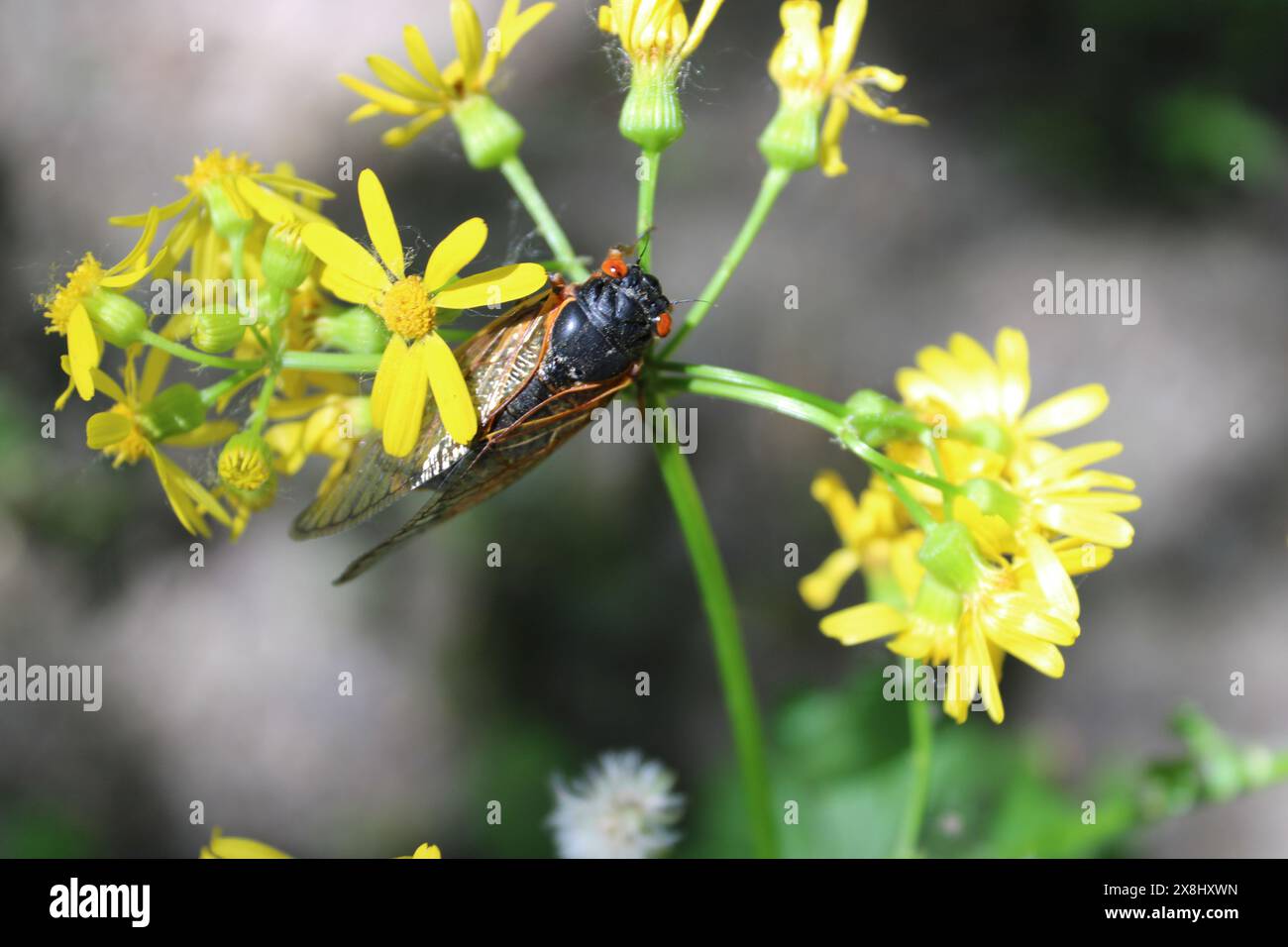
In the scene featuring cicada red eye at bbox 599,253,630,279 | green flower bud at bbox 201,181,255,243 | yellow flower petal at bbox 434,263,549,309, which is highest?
green flower bud at bbox 201,181,255,243

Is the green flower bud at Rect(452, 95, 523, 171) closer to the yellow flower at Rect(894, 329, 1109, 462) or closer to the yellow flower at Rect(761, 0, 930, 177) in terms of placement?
the yellow flower at Rect(761, 0, 930, 177)

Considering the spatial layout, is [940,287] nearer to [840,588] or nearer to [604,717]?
[840,588]

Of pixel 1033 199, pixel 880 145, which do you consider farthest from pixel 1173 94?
pixel 880 145

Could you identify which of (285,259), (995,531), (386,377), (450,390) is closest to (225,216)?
(285,259)

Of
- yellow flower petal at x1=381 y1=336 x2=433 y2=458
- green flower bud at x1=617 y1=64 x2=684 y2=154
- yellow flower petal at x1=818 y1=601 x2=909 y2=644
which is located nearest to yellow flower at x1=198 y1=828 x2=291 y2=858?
yellow flower petal at x1=381 y1=336 x2=433 y2=458

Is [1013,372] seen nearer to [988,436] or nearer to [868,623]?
[988,436]

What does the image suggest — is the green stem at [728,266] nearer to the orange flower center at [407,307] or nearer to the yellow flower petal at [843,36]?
the yellow flower petal at [843,36]
